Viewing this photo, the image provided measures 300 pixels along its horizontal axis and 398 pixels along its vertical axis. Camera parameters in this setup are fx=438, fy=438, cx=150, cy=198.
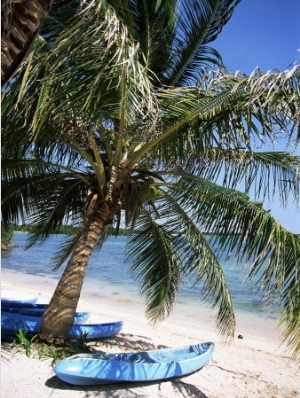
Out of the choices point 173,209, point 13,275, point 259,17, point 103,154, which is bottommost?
point 13,275

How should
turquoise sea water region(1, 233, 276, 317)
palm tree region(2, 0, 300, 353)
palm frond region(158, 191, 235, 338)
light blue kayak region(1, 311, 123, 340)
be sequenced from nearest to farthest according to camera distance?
palm tree region(2, 0, 300, 353) < palm frond region(158, 191, 235, 338) < light blue kayak region(1, 311, 123, 340) < turquoise sea water region(1, 233, 276, 317)

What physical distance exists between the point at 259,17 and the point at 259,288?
2646mm

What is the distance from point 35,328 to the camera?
5758 mm

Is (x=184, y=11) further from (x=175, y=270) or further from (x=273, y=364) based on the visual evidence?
(x=273, y=364)

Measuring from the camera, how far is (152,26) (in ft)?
17.7

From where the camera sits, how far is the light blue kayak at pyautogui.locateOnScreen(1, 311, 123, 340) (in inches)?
224

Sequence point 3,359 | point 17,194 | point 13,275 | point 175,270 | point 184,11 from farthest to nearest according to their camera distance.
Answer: point 13,275 → point 175,270 → point 17,194 → point 184,11 → point 3,359

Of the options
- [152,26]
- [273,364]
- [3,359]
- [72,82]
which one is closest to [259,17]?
[152,26]

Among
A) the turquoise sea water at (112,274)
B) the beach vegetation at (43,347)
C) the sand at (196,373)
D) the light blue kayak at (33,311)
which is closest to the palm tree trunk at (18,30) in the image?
the sand at (196,373)

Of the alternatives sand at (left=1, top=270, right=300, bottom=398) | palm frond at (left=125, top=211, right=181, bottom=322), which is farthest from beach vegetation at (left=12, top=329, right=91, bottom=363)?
palm frond at (left=125, top=211, right=181, bottom=322)

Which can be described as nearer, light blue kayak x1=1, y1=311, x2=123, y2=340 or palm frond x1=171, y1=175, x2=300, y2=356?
palm frond x1=171, y1=175, x2=300, y2=356

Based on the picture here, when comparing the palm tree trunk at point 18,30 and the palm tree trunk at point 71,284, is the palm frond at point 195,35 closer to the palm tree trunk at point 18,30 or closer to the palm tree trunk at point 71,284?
the palm tree trunk at point 71,284

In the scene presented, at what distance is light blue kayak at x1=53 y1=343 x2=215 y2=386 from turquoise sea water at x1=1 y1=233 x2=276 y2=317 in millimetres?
2477

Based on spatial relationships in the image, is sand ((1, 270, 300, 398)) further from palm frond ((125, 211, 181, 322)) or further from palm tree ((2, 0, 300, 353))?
palm frond ((125, 211, 181, 322))
